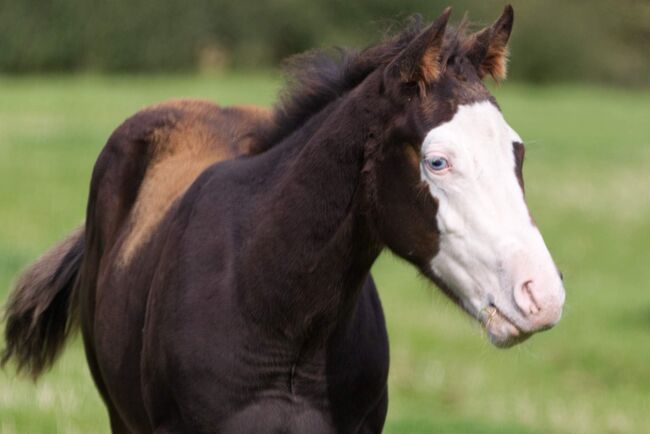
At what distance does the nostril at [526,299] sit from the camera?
3.99 metres

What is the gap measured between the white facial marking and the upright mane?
1.09 feet

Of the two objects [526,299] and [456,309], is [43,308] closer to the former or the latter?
[456,309]

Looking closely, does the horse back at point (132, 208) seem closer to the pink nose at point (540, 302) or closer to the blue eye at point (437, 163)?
the blue eye at point (437, 163)

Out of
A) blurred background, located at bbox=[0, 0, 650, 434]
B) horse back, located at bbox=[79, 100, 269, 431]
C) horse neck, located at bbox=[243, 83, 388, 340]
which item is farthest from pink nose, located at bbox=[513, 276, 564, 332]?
horse back, located at bbox=[79, 100, 269, 431]

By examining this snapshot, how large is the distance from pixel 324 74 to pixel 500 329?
1.20 m

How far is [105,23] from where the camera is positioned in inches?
1211

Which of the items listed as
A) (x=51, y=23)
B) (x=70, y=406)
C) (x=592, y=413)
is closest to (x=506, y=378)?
(x=592, y=413)

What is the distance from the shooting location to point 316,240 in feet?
15.2

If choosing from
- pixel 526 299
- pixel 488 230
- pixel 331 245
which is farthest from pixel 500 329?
pixel 331 245

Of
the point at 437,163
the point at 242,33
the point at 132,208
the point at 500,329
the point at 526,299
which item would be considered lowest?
the point at 242,33

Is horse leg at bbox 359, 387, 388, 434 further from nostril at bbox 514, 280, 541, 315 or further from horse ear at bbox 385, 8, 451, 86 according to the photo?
horse ear at bbox 385, 8, 451, 86

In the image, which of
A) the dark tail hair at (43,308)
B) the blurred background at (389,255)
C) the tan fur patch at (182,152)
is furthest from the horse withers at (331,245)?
the dark tail hair at (43,308)

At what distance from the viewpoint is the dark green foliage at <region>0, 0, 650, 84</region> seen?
98.7 ft

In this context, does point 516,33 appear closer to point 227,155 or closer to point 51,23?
point 51,23
